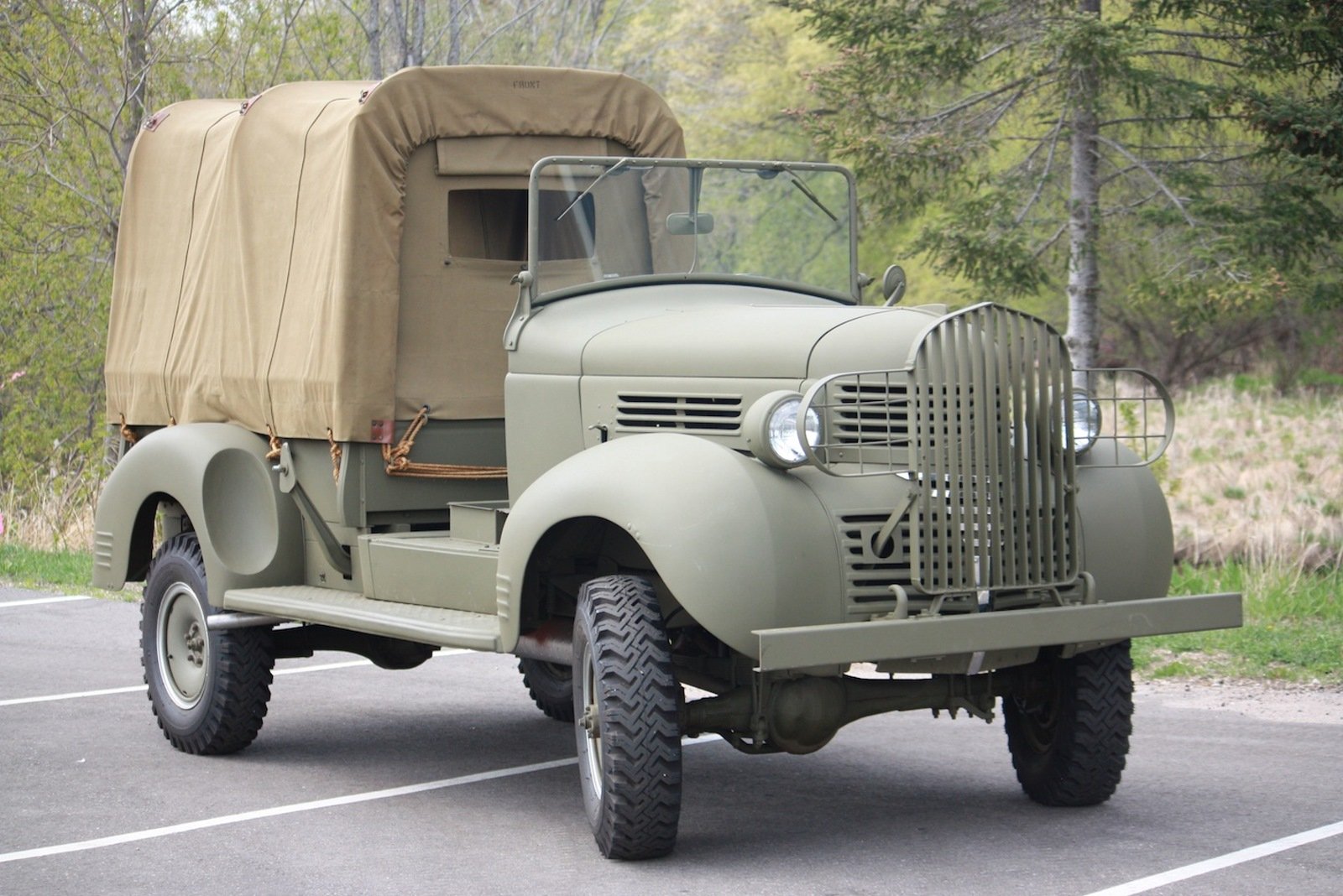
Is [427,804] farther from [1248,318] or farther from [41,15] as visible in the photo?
[1248,318]

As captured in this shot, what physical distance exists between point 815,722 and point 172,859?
2174 mm

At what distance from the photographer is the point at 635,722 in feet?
18.3

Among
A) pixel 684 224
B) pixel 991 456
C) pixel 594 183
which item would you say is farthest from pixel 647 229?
pixel 991 456

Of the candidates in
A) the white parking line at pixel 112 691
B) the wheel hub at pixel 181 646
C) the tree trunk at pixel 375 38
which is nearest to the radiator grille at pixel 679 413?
the wheel hub at pixel 181 646

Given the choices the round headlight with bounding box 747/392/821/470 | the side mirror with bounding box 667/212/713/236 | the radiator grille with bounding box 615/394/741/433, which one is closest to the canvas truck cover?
the side mirror with bounding box 667/212/713/236

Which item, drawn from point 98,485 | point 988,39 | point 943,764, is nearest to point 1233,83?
point 988,39

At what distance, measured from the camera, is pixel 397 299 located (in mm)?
7461

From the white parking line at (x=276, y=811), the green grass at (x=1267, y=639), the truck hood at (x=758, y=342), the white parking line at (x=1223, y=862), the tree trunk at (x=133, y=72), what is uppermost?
the tree trunk at (x=133, y=72)

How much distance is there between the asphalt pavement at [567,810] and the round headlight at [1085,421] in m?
1.34

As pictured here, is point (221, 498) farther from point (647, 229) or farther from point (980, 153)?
point (980, 153)

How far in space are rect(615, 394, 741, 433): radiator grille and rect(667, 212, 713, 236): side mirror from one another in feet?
3.24

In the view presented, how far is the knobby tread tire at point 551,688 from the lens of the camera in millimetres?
8414

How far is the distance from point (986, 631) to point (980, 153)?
32.9ft

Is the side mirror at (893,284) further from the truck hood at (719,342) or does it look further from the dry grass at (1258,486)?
the dry grass at (1258,486)
